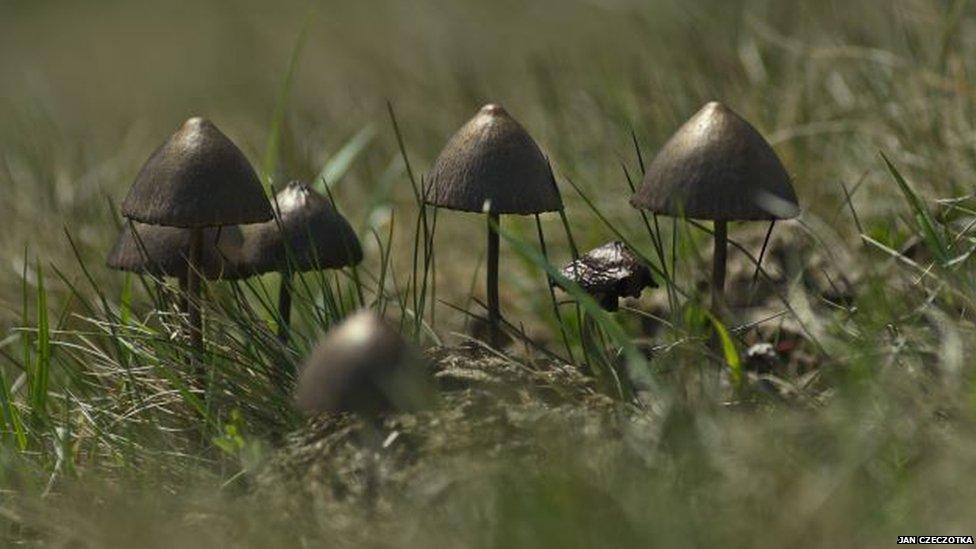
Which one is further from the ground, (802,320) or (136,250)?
(136,250)

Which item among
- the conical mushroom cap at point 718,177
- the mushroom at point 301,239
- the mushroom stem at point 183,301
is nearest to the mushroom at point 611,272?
the conical mushroom cap at point 718,177

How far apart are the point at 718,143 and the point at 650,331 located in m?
1.32

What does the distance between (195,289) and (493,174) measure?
83cm

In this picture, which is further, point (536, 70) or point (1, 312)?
point (536, 70)

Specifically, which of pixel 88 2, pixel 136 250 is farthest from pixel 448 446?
pixel 88 2

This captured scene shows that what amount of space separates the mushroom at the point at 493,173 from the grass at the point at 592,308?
8 cm

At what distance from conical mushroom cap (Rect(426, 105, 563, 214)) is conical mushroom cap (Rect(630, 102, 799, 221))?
0.80ft

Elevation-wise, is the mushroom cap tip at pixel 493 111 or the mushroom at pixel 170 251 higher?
the mushroom cap tip at pixel 493 111

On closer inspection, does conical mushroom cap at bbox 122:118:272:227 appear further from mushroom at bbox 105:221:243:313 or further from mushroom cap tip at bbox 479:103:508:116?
mushroom cap tip at bbox 479:103:508:116

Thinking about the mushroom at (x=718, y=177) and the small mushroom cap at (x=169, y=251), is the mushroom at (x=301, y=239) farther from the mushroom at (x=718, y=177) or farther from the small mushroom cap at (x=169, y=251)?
the mushroom at (x=718, y=177)

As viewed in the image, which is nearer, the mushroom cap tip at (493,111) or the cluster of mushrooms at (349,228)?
the cluster of mushrooms at (349,228)

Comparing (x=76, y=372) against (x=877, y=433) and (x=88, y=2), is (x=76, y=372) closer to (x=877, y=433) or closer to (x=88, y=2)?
(x=877, y=433)

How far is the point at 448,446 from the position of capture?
2527mm

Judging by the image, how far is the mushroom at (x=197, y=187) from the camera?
296 cm
